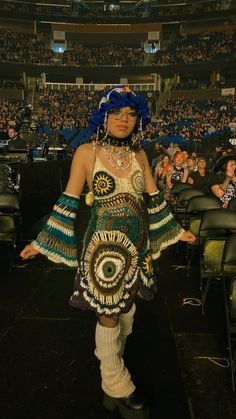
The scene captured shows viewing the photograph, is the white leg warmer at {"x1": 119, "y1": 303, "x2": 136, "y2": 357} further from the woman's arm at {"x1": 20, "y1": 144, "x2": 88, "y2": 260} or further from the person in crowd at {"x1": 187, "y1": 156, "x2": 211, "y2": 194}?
the person in crowd at {"x1": 187, "y1": 156, "x2": 211, "y2": 194}

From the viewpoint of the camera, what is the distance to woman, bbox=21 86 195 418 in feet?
7.75

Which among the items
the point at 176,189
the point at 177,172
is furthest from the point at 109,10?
the point at 176,189

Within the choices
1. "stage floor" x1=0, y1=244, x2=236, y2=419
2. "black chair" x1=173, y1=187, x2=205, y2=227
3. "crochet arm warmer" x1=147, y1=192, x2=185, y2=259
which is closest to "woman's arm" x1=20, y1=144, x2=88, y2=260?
"crochet arm warmer" x1=147, y1=192, x2=185, y2=259

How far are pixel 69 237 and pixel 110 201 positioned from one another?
14.4 inches

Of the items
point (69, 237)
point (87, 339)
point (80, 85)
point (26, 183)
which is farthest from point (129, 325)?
point (80, 85)

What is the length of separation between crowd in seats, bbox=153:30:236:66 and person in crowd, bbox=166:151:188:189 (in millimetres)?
32773

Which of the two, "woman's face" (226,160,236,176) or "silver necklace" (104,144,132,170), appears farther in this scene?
"woman's face" (226,160,236,176)

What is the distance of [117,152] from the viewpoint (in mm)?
2475

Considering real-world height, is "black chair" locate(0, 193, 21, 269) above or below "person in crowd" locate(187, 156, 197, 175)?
below

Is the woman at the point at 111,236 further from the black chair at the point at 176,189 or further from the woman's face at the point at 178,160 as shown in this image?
the woman's face at the point at 178,160

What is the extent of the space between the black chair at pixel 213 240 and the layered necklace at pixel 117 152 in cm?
→ 188

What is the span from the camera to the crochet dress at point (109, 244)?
236 cm

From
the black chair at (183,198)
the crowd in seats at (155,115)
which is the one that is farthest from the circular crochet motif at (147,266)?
the crowd in seats at (155,115)

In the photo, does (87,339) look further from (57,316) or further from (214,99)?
(214,99)
